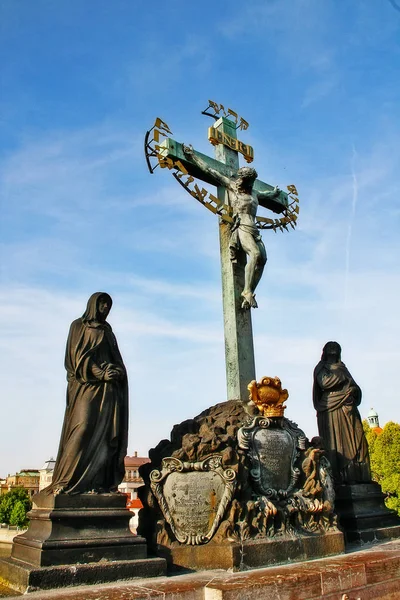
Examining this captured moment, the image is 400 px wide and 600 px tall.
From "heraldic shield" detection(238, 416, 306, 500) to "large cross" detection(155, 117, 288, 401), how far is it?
2.87ft

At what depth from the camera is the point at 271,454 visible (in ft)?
23.0

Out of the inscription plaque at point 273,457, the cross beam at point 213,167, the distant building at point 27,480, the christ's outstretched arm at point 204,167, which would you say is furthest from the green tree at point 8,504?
the inscription plaque at point 273,457

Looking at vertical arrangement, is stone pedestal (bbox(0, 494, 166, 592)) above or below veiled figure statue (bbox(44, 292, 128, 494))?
below

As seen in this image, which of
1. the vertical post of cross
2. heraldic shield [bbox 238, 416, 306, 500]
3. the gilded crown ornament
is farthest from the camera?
the vertical post of cross

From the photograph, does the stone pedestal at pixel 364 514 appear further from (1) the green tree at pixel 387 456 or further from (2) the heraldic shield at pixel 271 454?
(1) the green tree at pixel 387 456

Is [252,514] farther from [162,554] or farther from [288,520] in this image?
[162,554]

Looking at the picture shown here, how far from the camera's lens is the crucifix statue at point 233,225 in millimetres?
8453

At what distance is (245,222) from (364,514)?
524 centimetres

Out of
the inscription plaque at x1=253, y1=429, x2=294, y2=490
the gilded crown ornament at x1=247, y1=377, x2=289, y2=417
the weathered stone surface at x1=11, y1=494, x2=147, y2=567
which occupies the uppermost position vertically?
the gilded crown ornament at x1=247, y1=377, x2=289, y2=417

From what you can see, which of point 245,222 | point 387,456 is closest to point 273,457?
point 245,222

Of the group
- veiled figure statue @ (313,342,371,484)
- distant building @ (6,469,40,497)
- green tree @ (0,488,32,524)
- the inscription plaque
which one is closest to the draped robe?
veiled figure statue @ (313,342,371,484)

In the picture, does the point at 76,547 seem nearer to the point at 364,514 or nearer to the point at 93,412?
the point at 93,412

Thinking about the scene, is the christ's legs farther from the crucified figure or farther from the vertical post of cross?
the vertical post of cross

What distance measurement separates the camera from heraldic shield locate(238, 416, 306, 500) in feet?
22.4
